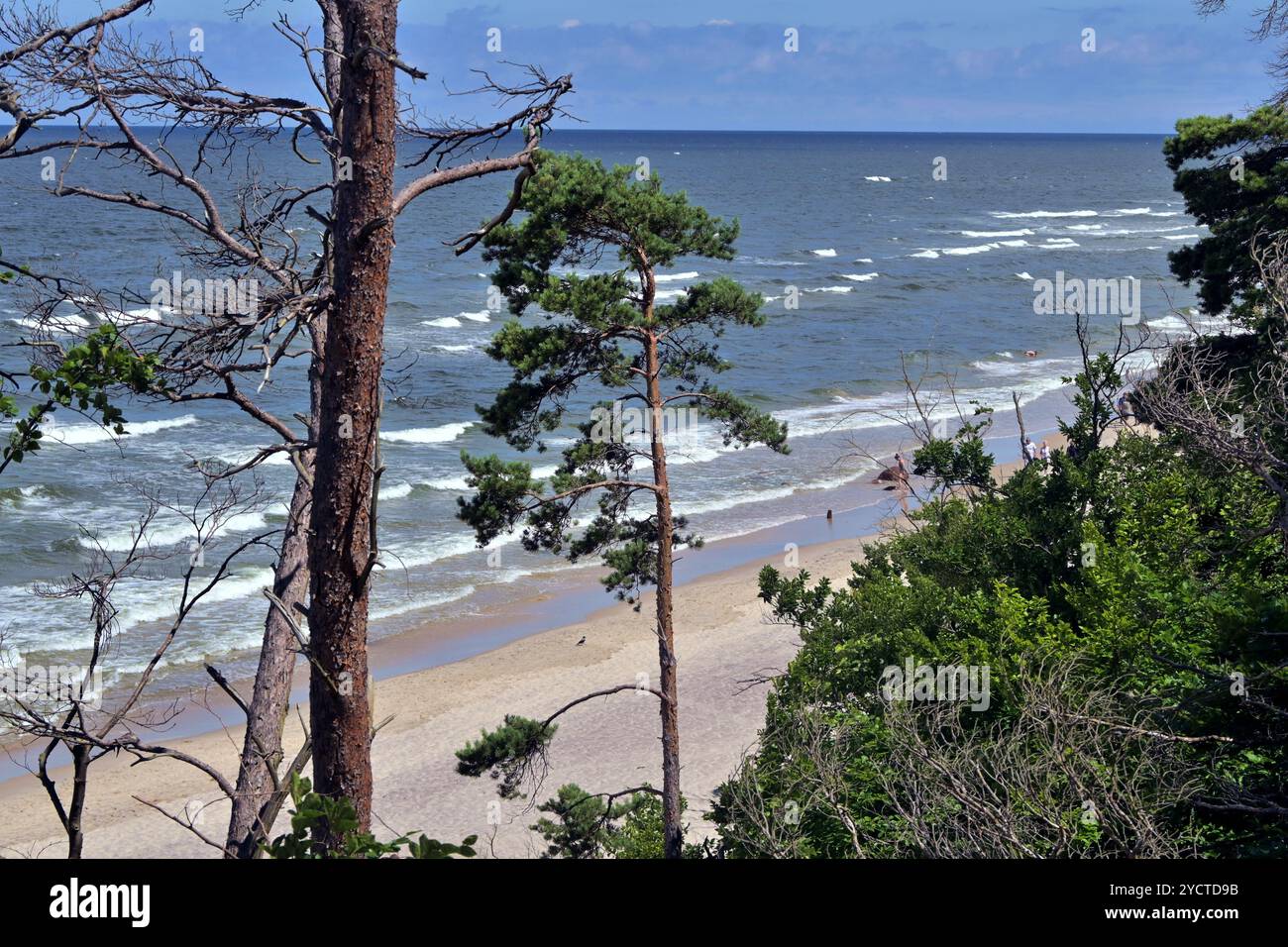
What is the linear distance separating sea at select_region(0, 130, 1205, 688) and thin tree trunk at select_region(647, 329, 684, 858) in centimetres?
282

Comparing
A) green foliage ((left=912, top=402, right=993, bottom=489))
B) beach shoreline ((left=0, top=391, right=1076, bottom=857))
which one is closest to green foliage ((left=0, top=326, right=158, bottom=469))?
beach shoreline ((left=0, top=391, right=1076, bottom=857))

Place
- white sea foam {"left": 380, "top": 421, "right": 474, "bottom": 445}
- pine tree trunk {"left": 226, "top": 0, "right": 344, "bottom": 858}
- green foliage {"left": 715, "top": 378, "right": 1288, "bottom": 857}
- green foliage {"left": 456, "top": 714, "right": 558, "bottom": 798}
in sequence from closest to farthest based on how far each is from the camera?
1. pine tree trunk {"left": 226, "top": 0, "right": 344, "bottom": 858}
2. green foliage {"left": 715, "top": 378, "right": 1288, "bottom": 857}
3. green foliage {"left": 456, "top": 714, "right": 558, "bottom": 798}
4. white sea foam {"left": 380, "top": 421, "right": 474, "bottom": 445}

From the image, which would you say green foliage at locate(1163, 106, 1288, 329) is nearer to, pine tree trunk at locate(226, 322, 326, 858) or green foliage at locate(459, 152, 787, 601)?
green foliage at locate(459, 152, 787, 601)

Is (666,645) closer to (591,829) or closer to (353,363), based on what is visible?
(591,829)

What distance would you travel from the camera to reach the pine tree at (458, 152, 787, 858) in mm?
12211

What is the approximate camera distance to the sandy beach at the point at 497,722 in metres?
15.8

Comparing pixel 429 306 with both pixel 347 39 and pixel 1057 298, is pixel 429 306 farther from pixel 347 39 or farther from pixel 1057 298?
pixel 347 39

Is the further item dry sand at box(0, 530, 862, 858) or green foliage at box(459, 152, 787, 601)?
dry sand at box(0, 530, 862, 858)

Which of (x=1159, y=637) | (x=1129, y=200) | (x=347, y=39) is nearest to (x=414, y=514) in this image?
(x=1159, y=637)

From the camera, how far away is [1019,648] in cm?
1051

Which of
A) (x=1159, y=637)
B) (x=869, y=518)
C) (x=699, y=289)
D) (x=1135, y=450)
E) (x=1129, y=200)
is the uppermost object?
(x=1129, y=200)

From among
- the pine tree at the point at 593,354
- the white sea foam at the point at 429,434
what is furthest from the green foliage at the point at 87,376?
the white sea foam at the point at 429,434

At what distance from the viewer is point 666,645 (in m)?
12.3
